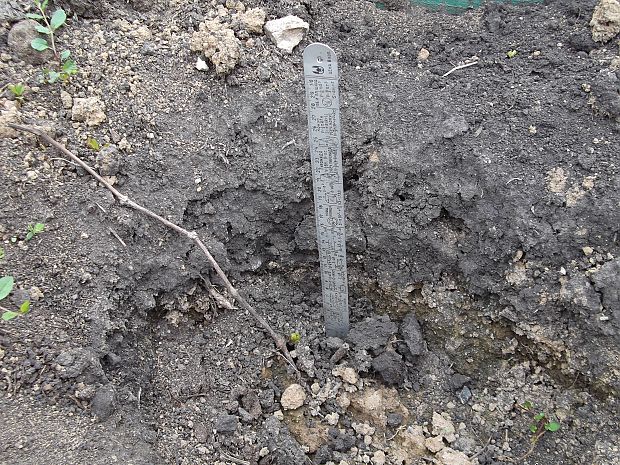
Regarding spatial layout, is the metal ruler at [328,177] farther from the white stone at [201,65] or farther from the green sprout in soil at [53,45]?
the green sprout in soil at [53,45]

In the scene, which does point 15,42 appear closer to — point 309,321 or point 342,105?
point 342,105

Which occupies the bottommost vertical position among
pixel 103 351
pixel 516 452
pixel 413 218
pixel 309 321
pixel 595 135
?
pixel 516 452

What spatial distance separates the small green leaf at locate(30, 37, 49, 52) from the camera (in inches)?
82.2

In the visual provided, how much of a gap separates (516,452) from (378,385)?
61 cm

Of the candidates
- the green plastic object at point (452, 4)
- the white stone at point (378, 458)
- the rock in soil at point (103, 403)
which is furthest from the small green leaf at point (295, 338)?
the green plastic object at point (452, 4)

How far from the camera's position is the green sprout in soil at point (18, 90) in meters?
2.04

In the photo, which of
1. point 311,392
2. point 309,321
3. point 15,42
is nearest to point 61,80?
point 15,42

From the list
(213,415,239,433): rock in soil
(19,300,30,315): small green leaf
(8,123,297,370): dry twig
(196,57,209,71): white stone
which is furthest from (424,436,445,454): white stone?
(196,57,209,71): white stone

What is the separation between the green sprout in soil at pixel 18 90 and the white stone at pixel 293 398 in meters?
1.63

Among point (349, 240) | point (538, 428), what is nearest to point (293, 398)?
point (349, 240)

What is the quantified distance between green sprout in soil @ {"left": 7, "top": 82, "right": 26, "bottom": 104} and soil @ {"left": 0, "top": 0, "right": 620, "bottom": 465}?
0.02 meters

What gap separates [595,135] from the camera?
2084mm

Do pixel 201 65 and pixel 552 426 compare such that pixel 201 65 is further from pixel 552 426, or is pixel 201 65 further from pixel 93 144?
pixel 552 426

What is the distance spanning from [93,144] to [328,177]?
98cm
